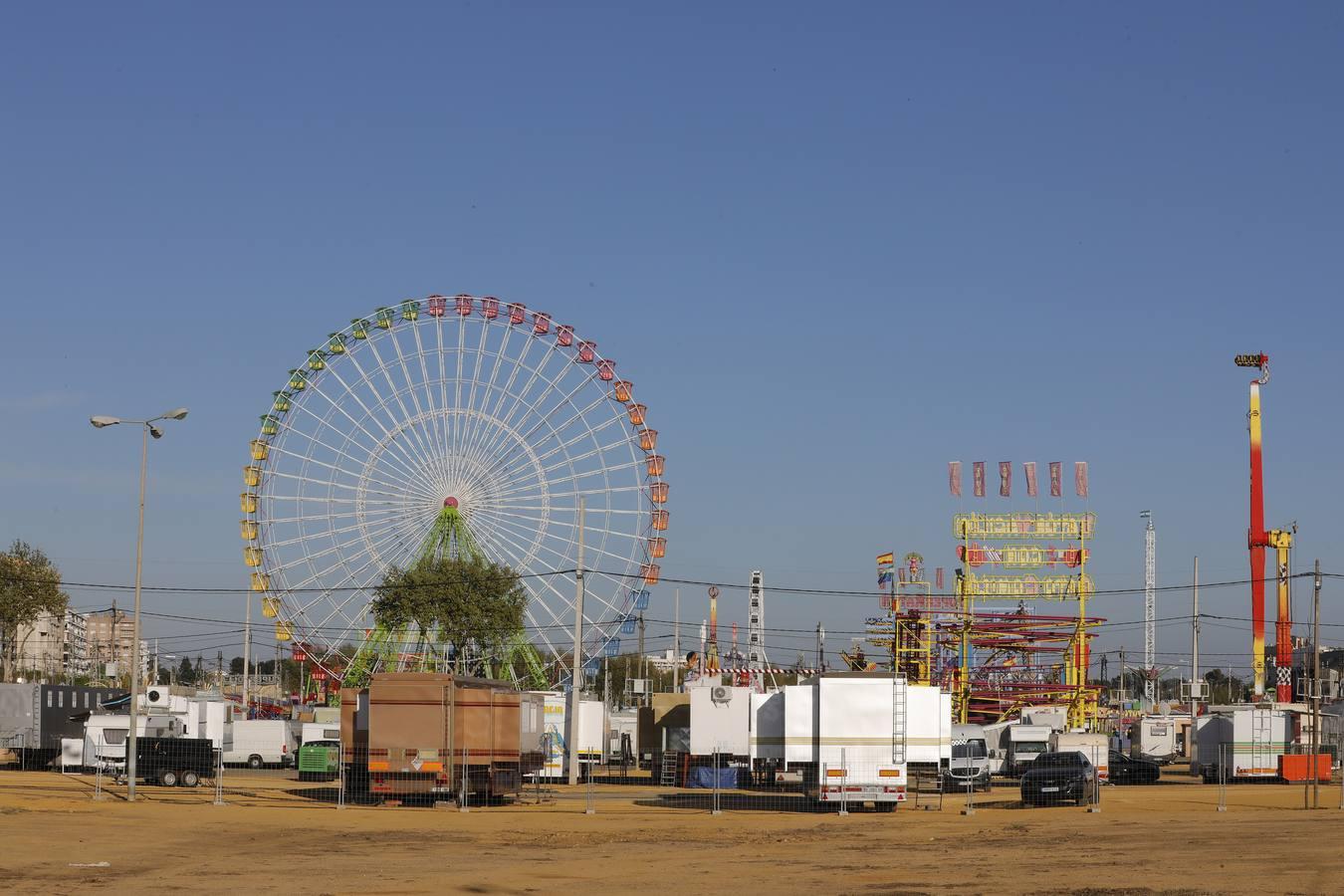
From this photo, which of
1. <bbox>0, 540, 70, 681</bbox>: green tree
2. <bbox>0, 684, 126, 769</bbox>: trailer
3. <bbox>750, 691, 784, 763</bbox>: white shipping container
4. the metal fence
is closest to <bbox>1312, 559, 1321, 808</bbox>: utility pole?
the metal fence

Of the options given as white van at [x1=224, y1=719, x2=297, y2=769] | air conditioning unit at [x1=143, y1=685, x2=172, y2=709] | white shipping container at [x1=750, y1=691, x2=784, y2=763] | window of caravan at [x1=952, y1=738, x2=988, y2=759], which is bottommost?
white van at [x1=224, y1=719, x2=297, y2=769]

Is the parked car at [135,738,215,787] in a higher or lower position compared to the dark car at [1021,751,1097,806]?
lower

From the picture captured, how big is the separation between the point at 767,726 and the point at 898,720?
17.7ft

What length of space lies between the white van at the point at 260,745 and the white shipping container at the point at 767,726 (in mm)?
28125

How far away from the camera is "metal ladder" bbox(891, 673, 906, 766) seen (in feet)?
123

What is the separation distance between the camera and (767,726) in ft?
137

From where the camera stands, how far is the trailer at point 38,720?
193 ft

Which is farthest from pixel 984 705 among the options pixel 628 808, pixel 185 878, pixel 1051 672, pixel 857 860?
pixel 185 878

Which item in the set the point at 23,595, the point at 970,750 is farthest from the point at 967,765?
the point at 23,595

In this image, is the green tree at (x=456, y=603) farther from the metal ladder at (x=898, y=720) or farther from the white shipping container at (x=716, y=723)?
the metal ladder at (x=898, y=720)

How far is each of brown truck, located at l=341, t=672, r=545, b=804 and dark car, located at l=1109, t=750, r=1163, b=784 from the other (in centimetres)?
2791

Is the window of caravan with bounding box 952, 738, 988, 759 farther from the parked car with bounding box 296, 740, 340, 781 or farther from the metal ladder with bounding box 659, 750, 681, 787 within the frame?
the parked car with bounding box 296, 740, 340, 781

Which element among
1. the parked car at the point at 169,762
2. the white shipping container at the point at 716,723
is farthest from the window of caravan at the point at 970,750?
the parked car at the point at 169,762

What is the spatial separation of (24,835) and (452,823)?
9.03 metres
